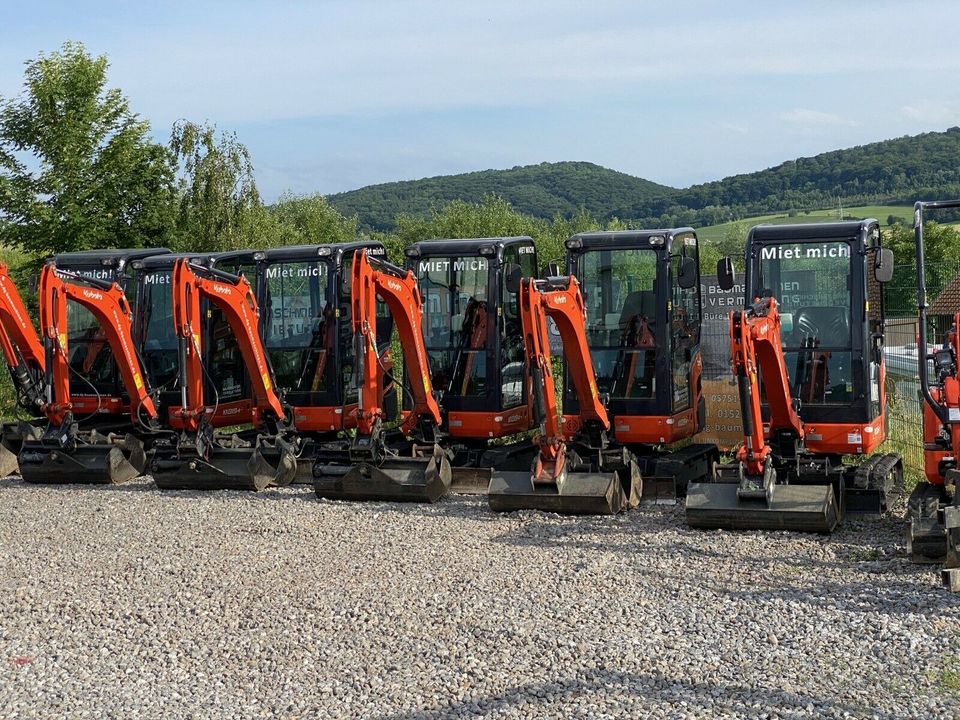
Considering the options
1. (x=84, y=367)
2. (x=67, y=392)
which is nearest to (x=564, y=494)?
(x=67, y=392)

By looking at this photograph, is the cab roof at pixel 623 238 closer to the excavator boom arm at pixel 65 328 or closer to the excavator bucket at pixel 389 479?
the excavator bucket at pixel 389 479

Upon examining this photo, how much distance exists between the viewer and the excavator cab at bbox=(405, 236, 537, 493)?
1356 centimetres

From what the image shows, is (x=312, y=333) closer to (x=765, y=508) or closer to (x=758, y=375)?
(x=758, y=375)

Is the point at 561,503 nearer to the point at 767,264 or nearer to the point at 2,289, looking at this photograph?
the point at 767,264

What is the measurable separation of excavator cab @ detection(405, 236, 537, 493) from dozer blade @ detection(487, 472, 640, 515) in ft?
5.71

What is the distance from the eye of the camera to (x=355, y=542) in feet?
34.9

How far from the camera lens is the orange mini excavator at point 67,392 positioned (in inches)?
562

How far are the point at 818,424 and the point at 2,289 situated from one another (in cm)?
1002

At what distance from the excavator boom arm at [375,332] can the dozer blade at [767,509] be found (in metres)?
3.65

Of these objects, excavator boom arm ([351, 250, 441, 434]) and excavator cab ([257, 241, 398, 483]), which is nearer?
excavator boom arm ([351, 250, 441, 434])

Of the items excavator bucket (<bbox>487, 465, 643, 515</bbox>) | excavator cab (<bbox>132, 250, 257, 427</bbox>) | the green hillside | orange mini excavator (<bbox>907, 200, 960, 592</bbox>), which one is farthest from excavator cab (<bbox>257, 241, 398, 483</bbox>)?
the green hillside

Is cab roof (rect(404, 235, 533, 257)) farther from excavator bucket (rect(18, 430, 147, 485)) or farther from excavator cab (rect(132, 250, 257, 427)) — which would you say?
excavator bucket (rect(18, 430, 147, 485))

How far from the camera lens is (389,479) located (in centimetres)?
1251

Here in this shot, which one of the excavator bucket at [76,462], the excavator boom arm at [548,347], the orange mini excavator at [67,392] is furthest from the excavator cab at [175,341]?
the excavator boom arm at [548,347]
